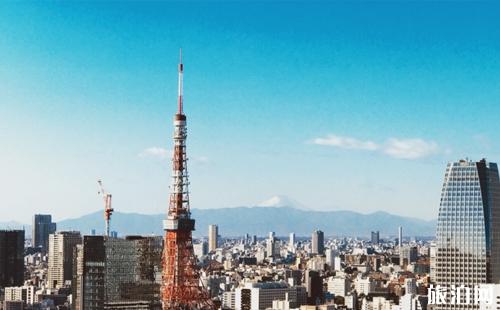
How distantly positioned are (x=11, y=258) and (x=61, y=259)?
5.11 metres

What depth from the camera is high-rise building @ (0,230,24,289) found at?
56188 millimetres

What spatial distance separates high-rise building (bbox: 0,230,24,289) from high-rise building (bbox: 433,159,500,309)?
27936mm

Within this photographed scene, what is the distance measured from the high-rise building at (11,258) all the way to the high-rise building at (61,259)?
1993mm

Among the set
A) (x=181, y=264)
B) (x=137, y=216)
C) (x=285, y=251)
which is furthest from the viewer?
(x=137, y=216)

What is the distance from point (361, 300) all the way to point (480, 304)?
21.2m

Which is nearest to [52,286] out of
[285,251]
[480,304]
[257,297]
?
[257,297]

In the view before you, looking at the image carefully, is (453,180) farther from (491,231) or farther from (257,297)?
(257,297)

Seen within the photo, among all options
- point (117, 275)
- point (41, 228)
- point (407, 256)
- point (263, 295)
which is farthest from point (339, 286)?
point (41, 228)

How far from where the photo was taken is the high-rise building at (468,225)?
3769cm

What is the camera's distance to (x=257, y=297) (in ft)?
169

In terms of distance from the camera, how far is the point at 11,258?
56.8 m

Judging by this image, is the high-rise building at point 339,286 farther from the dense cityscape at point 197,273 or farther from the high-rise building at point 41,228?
the high-rise building at point 41,228

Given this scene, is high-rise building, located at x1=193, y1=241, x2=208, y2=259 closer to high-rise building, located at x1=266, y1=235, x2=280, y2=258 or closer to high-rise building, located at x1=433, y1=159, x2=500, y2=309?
high-rise building, located at x1=266, y1=235, x2=280, y2=258
